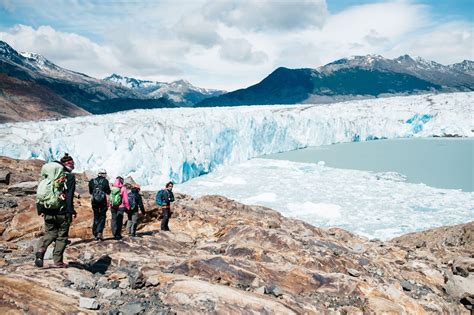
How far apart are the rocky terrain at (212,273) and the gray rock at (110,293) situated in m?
0.01

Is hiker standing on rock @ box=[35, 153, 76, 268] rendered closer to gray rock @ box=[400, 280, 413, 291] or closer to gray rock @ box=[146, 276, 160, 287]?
gray rock @ box=[146, 276, 160, 287]

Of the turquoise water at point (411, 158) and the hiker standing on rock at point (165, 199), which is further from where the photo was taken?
the turquoise water at point (411, 158)

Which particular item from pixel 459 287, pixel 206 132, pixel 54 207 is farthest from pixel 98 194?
pixel 206 132

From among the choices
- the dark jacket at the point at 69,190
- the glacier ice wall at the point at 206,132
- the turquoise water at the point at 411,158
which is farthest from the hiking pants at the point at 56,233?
the turquoise water at the point at 411,158

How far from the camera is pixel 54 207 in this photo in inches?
187

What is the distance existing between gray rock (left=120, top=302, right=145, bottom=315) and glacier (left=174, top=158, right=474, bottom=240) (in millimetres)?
15637

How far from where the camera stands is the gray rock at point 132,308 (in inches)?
163

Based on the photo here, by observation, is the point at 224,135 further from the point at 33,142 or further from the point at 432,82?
the point at 432,82

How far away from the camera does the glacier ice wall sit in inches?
1216

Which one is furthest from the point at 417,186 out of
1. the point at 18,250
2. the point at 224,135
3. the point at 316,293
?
the point at 18,250

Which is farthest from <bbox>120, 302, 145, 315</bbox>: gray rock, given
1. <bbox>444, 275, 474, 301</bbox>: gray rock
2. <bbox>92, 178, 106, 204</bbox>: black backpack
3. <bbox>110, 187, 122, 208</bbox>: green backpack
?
<bbox>444, 275, 474, 301</bbox>: gray rock

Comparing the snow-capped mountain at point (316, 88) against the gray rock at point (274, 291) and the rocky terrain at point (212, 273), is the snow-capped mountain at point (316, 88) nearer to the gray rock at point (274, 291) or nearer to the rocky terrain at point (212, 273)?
the rocky terrain at point (212, 273)

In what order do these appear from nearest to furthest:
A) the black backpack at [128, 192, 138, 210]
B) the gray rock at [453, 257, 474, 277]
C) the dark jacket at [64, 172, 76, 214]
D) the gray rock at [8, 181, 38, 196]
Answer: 1. the dark jacket at [64, 172, 76, 214]
2. the black backpack at [128, 192, 138, 210]
3. the gray rock at [453, 257, 474, 277]
4. the gray rock at [8, 181, 38, 196]

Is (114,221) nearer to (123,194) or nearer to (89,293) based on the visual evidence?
(123,194)
